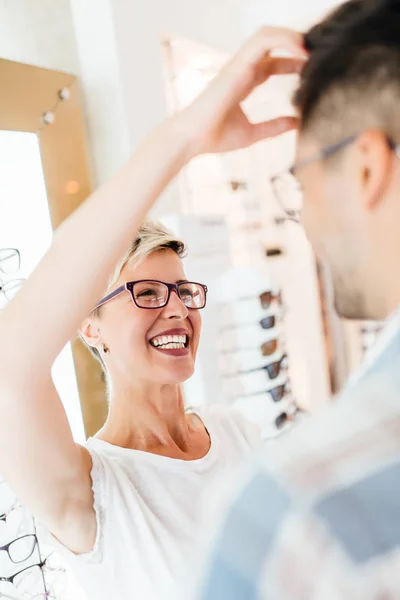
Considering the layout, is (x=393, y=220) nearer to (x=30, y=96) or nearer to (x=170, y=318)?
(x=170, y=318)

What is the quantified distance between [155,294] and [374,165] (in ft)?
1.30

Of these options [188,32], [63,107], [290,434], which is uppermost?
[188,32]

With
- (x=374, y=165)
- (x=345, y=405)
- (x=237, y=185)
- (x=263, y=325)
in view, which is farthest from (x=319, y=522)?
(x=237, y=185)

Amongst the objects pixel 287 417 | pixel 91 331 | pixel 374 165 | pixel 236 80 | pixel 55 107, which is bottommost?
pixel 287 417

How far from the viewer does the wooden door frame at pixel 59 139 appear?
901mm

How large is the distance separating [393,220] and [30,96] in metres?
0.76

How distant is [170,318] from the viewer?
2.31 feet

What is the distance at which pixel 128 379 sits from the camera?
683mm

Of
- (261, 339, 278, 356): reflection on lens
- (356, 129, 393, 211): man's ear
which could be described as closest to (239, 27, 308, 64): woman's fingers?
(356, 129, 393, 211): man's ear

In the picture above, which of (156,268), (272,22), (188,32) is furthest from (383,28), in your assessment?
(272,22)

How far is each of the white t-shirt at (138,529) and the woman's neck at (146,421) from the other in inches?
1.9

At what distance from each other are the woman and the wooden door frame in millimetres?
295

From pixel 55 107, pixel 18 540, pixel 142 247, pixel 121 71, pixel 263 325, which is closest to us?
pixel 142 247

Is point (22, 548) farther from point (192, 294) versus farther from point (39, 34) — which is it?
point (39, 34)
